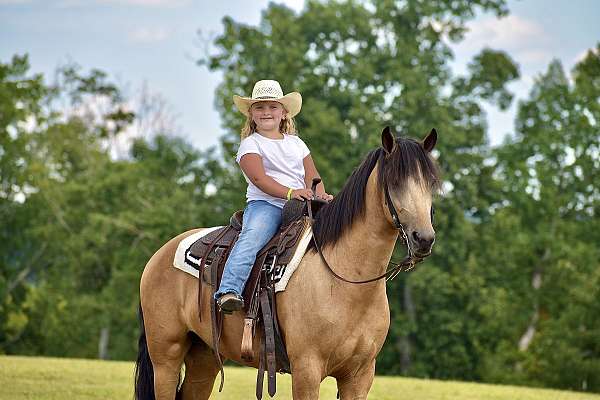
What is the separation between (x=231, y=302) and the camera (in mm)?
6539

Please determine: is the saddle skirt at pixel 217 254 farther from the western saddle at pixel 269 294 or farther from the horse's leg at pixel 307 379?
the horse's leg at pixel 307 379

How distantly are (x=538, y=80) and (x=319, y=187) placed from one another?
36624 millimetres

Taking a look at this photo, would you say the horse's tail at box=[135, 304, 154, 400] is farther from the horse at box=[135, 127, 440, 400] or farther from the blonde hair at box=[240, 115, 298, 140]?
the blonde hair at box=[240, 115, 298, 140]

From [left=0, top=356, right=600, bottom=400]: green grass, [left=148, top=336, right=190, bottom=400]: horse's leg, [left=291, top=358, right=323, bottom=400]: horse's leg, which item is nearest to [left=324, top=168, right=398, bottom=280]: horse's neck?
[left=291, top=358, right=323, bottom=400]: horse's leg

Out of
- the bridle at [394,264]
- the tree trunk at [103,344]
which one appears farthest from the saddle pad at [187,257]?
the tree trunk at [103,344]

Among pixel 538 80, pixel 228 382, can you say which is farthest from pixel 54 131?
pixel 228 382

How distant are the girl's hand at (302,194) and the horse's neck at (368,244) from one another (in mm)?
479

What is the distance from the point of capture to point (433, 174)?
578 centimetres

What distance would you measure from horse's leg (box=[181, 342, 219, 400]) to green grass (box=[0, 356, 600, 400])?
487 centimetres

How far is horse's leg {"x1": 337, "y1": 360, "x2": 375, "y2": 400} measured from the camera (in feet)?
20.7

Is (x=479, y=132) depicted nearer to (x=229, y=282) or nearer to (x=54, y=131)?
(x=54, y=131)

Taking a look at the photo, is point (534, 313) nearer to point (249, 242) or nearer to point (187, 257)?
point (187, 257)

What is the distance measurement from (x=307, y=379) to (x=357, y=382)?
0.42 meters

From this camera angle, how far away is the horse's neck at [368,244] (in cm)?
615
